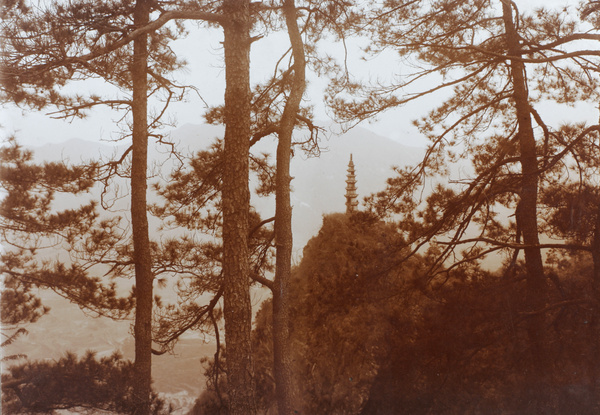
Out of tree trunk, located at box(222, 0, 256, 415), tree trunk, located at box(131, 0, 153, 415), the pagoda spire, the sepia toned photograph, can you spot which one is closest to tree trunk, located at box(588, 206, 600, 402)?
the sepia toned photograph

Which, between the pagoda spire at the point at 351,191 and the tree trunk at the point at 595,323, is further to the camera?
the pagoda spire at the point at 351,191

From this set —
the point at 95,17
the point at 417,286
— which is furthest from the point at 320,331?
the point at 95,17

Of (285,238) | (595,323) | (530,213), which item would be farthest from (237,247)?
(595,323)

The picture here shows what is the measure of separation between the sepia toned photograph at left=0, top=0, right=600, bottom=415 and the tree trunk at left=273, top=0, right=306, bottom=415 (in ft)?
0.07

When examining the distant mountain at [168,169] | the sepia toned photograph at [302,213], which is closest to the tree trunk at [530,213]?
the sepia toned photograph at [302,213]

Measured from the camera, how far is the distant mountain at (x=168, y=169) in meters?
4.57

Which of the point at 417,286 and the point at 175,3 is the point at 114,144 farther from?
the point at 417,286

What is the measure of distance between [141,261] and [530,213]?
12.9ft

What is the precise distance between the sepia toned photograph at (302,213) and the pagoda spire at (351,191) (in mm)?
26

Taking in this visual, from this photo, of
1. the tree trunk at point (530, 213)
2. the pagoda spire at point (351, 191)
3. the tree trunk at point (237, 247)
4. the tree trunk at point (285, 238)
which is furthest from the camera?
the pagoda spire at point (351, 191)

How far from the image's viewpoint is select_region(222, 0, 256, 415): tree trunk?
3.64 meters

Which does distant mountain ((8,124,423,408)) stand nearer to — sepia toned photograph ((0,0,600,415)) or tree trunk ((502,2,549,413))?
sepia toned photograph ((0,0,600,415))

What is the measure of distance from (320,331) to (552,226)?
2.66 m

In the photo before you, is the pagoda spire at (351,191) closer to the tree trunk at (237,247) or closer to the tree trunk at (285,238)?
the tree trunk at (285,238)
